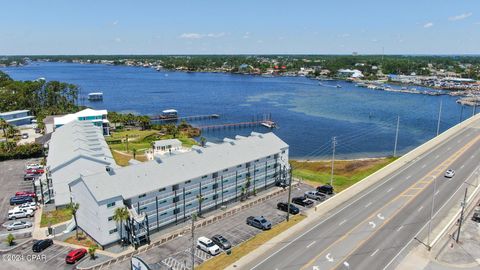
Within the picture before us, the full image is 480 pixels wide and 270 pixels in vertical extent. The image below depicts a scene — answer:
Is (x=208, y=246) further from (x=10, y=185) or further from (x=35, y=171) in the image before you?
(x=35, y=171)

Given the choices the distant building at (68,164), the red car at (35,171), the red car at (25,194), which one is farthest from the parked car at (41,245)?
the red car at (35,171)

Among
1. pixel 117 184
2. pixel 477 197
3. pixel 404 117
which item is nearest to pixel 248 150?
pixel 117 184

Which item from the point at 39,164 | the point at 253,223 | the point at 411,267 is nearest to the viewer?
the point at 411,267

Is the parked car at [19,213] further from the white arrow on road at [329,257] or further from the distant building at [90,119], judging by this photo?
the distant building at [90,119]

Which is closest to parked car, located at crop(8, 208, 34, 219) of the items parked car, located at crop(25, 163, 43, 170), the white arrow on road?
parked car, located at crop(25, 163, 43, 170)

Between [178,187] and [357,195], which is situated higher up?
[178,187]

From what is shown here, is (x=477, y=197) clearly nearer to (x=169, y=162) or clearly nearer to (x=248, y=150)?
(x=248, y=150)

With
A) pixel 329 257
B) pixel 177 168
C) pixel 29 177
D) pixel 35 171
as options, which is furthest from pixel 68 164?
pixel 329 257
